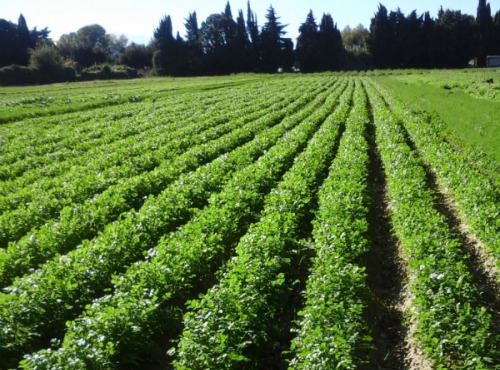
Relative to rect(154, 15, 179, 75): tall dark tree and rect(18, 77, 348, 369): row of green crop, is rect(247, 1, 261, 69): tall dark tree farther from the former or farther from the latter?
rect(18, 77, 348, 369): row of green crop

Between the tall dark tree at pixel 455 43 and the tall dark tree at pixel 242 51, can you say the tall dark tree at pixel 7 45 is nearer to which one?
the tall dark tree at pixel 242 51

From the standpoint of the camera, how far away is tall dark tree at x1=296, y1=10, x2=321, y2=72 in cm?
9238

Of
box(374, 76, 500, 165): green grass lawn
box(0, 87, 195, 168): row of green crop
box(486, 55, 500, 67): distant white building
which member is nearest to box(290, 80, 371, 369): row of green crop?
box(374, 76, 500, 165): green grass lawn

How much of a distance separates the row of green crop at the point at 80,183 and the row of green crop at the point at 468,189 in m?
10.2

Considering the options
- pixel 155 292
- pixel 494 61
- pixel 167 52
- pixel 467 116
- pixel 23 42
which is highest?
pixel 23 42

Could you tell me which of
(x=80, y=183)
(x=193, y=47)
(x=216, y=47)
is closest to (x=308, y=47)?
(x=216, y=47)

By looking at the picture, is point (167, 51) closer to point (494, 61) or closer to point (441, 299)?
point (494, 61)

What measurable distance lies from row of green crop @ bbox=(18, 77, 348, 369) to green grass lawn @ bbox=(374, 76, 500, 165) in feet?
36.6

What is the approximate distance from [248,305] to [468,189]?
25.9 feet

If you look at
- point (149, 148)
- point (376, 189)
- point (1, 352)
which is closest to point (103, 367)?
point (1, 352)

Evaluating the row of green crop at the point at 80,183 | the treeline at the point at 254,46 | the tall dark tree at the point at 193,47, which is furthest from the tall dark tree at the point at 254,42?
the row of green crop at the point at 80,183

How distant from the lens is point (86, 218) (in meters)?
10.5

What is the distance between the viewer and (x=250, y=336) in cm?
584

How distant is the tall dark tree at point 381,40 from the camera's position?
302 ft
